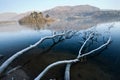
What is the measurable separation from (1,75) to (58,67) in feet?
20.5

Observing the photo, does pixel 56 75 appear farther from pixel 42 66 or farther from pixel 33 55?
pixel 33 55

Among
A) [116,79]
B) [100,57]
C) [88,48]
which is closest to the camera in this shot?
[116,79]

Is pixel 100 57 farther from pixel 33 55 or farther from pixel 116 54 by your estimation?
pixel 33 55

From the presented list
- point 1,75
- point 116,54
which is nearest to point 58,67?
point 1,75

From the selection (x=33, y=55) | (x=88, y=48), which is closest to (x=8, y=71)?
(x=33, y=55)

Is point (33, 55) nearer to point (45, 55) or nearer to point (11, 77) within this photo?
point (45, 55)

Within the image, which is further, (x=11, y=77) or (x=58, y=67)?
(x=58, y=67)

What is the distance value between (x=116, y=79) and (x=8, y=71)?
11.0 metres

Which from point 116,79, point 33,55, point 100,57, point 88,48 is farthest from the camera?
point 88,48

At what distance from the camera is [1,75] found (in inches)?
720

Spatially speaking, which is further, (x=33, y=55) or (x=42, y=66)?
(x=33, y=55)

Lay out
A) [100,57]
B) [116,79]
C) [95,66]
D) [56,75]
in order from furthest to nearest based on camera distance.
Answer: [100,57] < [95,66] < [56,75] < [116,79]

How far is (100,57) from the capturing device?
25281mm

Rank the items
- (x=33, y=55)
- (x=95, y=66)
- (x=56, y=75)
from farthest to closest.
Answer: (x=33, y=55), (x=95, y=66), (x=56, y=75)
